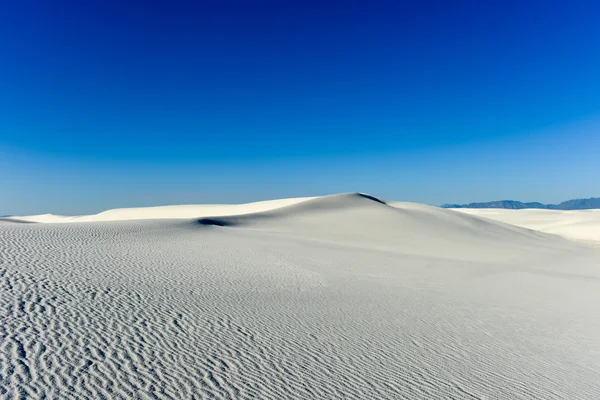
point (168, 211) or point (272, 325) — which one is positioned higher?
point (168, 211)

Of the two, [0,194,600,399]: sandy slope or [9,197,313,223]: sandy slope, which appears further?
[9,197,313,223]: sandy slope

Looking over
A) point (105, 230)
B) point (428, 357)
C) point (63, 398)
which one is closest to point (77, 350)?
point (63, 398)

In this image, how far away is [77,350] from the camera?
5.99 m

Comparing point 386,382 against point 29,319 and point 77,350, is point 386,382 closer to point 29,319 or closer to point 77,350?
point 77,350

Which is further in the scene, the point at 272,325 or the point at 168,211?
the point at 168,211

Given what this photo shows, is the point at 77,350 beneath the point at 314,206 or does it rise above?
beneath

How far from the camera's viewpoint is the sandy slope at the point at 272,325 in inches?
225

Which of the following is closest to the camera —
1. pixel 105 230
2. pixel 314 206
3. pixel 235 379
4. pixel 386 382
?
pixel 235 379

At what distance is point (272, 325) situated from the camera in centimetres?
817

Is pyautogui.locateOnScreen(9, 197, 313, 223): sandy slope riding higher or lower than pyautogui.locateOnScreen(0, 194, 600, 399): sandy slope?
higher

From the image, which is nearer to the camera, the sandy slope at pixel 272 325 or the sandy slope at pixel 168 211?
the sandy slope at pixel 272 325

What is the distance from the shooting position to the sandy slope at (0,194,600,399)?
18.7ft

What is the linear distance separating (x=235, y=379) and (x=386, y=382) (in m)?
2.33

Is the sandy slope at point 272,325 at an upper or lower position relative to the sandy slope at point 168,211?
lower
